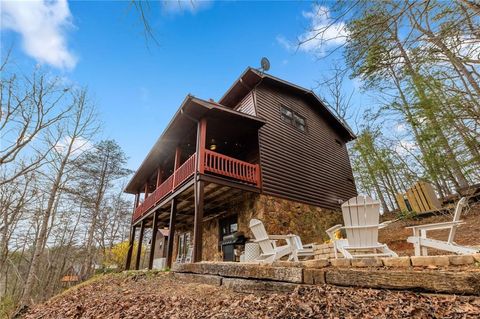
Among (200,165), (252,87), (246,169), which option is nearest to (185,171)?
(200,165)

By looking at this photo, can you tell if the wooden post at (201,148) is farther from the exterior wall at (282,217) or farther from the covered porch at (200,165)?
the exterior wall at (282,217)

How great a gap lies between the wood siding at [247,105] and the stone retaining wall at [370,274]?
6530mm

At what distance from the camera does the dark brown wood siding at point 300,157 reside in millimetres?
8289

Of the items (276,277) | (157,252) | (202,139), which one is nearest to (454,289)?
(276,277)

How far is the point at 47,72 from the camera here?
5688mm

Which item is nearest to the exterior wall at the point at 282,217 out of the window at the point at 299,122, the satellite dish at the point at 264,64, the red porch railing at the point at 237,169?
the red porch railing at the point at 237,169

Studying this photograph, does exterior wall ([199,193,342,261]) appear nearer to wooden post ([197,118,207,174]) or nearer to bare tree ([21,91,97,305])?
wooden post ([197,118,207,174])

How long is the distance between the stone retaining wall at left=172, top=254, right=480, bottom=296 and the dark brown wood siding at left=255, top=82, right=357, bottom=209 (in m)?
4.63

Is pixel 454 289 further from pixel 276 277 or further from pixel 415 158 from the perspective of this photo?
pixel 415 158

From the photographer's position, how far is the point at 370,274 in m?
2.13

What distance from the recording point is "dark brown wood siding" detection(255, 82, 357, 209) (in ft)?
27.2

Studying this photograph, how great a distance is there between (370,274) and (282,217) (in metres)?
5.49

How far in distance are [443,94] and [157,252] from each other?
17.8 m

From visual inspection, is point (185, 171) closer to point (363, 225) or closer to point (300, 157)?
point (300, 157)
